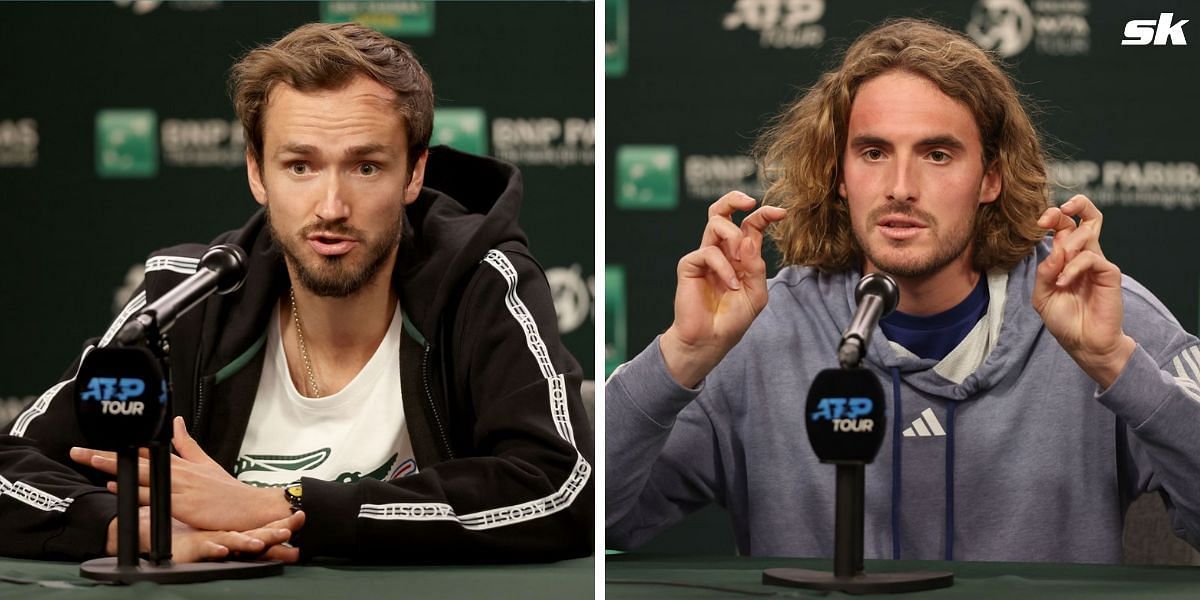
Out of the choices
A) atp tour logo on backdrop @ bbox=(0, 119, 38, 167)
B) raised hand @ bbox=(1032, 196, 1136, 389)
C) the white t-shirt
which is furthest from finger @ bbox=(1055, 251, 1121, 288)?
atp tour logo on backdrop @ bbox=(0, 119, 38, 167)

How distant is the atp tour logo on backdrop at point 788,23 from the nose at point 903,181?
282mm

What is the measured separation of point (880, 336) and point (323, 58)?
119cm

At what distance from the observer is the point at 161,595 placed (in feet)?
6.43

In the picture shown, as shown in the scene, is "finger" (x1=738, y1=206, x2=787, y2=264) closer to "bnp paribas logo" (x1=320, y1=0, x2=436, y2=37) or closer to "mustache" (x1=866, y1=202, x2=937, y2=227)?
"mustache" (x1=866, y1=202, x2=937, y2=227)

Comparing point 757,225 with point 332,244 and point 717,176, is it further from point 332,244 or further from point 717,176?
point 332,244

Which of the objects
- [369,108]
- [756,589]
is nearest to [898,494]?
[756,589]

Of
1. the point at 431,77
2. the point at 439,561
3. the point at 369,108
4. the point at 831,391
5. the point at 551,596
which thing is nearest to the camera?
the point at 831,391

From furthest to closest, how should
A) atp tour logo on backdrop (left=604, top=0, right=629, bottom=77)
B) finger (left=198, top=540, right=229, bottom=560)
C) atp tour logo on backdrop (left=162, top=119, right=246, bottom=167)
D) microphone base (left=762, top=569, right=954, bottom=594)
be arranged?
atp tour logo on backdrop (left=162, top=119, right=246, bottom=167), atp tour logo on backdrop (left=604, top=0, right=629, bottom=77), finger (left=198, top=540, right=229, bottom=560), microphone base (left=762, top=569, right=954, bottom=594)

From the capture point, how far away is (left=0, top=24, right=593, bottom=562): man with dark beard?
2.37 meters

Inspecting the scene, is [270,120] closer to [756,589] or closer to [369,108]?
[369,108]

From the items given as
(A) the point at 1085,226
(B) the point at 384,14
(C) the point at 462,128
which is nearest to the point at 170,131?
(B) the point at 384,14

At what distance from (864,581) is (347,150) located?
1267 millimetres

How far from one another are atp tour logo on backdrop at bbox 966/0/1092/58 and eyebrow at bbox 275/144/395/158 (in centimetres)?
112

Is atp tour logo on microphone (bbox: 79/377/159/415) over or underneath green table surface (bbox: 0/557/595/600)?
over
